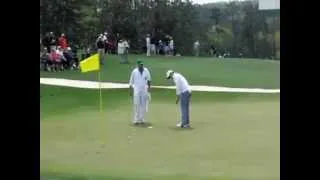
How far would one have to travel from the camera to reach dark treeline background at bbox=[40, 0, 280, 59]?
18.6 metres

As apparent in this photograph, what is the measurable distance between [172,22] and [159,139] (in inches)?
542

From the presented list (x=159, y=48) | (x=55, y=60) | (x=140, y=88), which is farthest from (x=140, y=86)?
(x=159, y=48)

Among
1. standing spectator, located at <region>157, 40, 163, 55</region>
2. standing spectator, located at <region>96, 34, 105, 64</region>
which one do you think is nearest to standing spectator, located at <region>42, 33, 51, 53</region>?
standing spectator, located at <region>96, 34, 105, 64</region>

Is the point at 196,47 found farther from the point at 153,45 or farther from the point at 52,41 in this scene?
the point at 52,41

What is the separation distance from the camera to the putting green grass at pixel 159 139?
6864 mm

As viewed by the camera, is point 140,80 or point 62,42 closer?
point 140,80

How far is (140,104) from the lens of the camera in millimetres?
10203

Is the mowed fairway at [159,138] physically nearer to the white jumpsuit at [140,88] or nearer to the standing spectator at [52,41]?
the white jumpsuit at [140,88]

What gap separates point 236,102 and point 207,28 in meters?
10.3

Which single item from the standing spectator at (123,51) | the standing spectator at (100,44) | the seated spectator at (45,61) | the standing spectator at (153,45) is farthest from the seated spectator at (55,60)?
the standing spectator at (153,45)

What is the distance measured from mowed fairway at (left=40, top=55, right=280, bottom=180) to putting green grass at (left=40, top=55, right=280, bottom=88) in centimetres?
178

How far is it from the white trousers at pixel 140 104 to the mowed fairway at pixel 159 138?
23 cm

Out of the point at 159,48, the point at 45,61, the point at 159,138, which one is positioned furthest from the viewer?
the point at 159,48
